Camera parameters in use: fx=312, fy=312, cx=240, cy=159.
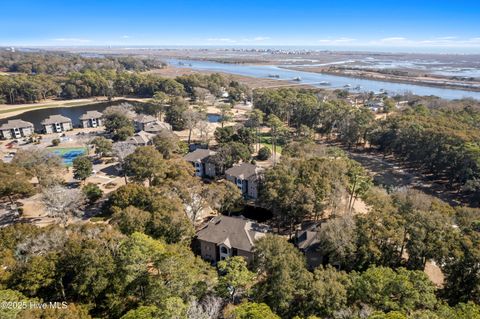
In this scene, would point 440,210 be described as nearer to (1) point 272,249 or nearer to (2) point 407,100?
(1) point 272,249

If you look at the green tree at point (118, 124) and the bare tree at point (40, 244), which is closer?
the bare tree at point (40, 244)

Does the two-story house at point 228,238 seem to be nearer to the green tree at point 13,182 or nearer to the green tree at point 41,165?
the green tree at point 13,182

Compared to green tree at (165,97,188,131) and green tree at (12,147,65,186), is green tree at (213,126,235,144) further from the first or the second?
green tree at (12,147,65,186)

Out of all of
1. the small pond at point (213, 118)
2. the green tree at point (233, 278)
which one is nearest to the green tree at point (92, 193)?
the green tree at point (233, 278)

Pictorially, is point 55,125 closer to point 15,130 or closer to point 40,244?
point 15,130

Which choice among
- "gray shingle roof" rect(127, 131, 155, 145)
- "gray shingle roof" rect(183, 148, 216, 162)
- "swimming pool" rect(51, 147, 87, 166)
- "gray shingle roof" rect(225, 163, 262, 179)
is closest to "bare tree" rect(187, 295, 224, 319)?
"gray shingle roof" rect(225, 163, 262, 179)

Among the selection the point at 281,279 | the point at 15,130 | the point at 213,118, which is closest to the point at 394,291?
the point at 281,279
